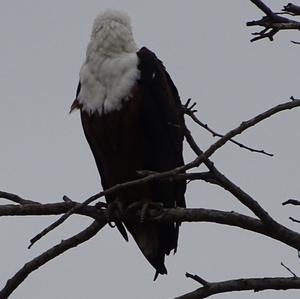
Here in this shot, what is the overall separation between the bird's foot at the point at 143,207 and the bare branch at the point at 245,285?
58.7 inches

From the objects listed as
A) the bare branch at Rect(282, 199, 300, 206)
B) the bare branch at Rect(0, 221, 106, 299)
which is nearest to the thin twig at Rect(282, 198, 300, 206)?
the bare branch at Rect(282, 199, 300, 206)

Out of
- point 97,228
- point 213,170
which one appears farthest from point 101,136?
point 213,170

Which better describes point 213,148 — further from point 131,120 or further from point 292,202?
point 131,120

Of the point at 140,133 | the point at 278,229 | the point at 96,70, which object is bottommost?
the point at 278,229

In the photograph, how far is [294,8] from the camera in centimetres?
303

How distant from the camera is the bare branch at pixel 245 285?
11.7 feet

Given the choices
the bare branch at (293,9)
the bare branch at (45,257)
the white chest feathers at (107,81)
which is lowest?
the bare branch at (45,257)

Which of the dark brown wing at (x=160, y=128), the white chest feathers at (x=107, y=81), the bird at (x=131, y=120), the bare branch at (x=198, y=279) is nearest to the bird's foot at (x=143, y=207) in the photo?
the bird at (x=131, y=120)

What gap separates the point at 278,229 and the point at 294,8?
1.01 m

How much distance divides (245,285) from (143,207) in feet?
5.38

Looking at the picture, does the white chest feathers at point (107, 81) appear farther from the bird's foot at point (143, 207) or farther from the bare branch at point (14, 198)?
the bare branch at point (14, 198)

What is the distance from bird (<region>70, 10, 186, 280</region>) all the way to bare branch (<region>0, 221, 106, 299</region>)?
1.12 m

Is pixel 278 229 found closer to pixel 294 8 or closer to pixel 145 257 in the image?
pixel 294 8

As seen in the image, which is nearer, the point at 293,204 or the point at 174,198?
the point at 293,204
